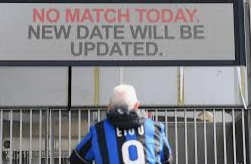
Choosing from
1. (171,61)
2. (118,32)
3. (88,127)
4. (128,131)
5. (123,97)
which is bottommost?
(88,127)

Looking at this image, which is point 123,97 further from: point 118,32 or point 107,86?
point 107,86

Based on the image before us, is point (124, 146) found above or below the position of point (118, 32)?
below

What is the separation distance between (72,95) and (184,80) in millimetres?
1401

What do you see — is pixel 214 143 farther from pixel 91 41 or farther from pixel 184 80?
pixel 91 41

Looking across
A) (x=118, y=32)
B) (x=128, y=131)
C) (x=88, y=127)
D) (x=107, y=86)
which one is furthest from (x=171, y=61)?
(x=128, y=131)

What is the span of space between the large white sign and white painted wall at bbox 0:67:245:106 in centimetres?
112

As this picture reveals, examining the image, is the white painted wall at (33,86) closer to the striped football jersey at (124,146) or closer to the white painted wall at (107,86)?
the white painted wall at (107,86)

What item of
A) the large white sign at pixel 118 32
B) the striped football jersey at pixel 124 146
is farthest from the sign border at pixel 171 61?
the striped football jersey at pixel 124 146

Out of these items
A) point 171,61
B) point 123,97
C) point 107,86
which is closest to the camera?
point 123,97

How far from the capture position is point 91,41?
6.12 meters

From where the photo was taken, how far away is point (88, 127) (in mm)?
7312

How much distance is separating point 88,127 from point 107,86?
1.88 feet

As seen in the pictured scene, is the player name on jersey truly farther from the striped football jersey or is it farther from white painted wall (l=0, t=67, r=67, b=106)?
white painted wall (l=0, t=67, r=67, b=106)

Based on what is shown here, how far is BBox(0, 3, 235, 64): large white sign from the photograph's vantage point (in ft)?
20.0
